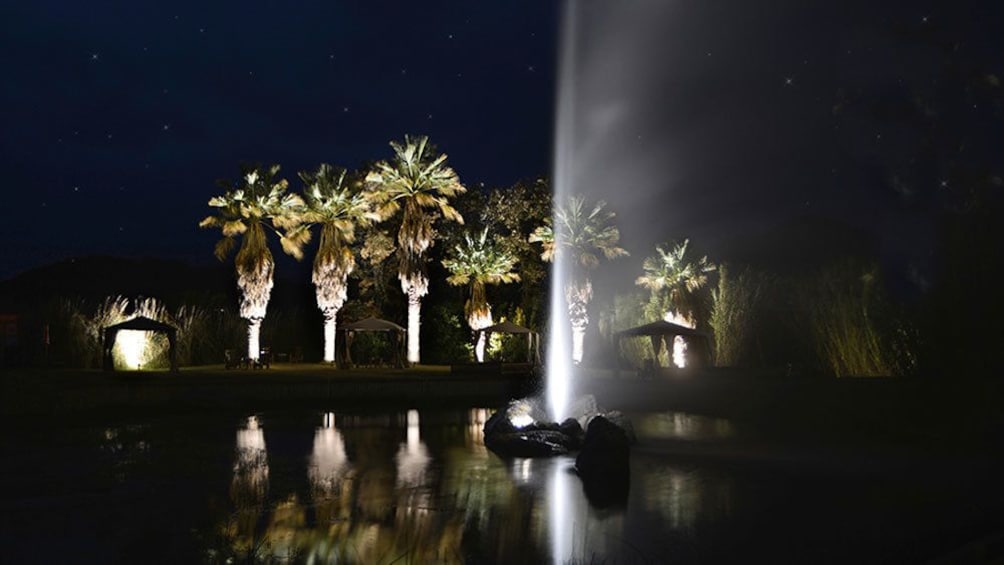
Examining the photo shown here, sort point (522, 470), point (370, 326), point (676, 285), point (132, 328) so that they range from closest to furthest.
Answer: point (522, 470) → point (132, 328) → point (370, 326) → point (676, 285)

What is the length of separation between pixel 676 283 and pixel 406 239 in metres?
15.6

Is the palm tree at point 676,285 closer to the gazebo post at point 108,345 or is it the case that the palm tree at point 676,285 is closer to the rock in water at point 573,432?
the gazebo post at point 108,345

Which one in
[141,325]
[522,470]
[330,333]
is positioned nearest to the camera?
[522,470]

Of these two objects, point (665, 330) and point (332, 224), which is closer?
point (665, 330)

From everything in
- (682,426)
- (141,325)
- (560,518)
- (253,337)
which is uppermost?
(141,325)

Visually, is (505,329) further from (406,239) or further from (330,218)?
(330,218)

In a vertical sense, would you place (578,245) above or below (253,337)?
above

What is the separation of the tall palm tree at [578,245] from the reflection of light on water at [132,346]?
816 inches

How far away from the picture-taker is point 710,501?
10.5 m

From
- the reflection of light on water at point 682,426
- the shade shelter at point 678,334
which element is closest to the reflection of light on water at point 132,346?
the shade shelter at point 678,334

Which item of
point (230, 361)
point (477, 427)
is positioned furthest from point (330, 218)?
point (477, 427)

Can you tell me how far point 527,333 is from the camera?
41.9m

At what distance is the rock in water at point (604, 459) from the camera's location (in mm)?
11953

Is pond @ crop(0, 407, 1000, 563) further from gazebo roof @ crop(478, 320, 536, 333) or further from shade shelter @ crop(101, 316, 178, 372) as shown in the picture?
gazebo roof @ crop(478, 320, 536, 333)
